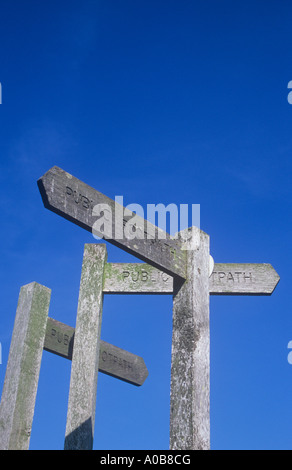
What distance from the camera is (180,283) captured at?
16.3ft

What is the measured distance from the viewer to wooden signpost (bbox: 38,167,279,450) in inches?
170

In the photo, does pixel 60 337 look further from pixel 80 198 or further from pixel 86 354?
pixel 80 198

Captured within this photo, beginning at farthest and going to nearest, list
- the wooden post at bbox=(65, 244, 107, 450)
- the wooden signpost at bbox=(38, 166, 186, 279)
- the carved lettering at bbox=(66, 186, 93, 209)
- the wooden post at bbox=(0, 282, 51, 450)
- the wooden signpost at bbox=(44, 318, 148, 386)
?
the wooden signpost at bbox=(44, 318, 148, 386), the wooden post at bbox=(65, 244, 107, 450), the wooden post at bbox=(0, 282, 51, 450), the carved lettering at bbox=(66, 186, 93, 209), the wooden signpost at bbox=(38, 166, 186, 279)

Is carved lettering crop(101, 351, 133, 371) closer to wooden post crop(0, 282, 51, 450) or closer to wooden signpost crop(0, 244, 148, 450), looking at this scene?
wooden signpost crop(0, 244, 148, 450)

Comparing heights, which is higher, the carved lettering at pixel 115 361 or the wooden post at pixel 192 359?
the carved lettering at pixel 115 361

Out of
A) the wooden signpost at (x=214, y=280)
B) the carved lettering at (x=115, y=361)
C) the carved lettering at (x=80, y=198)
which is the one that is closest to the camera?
the carved lettering at (x=80, y=198)

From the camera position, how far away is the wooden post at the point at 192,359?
14.4 ft

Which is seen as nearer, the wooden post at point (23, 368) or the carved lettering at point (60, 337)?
the wooden post at point (23, 368)

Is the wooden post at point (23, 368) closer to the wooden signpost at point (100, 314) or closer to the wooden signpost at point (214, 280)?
the wooden signpost at point (100, 314)

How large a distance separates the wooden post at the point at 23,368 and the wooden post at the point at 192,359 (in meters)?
1.74

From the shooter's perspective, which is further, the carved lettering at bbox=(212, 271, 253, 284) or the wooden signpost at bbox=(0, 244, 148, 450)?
the carved lettering at bbox=(212, 271, 253, 284)

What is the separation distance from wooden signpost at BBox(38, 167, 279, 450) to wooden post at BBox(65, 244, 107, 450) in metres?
1.70

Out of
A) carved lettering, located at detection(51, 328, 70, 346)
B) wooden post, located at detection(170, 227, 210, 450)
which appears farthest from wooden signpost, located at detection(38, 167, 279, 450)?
carved lettering, located at detection(51, 328, 70, 346)

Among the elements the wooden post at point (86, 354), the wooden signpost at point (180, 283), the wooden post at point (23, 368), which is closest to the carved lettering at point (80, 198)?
the wooden signpost at point (180, 283)
